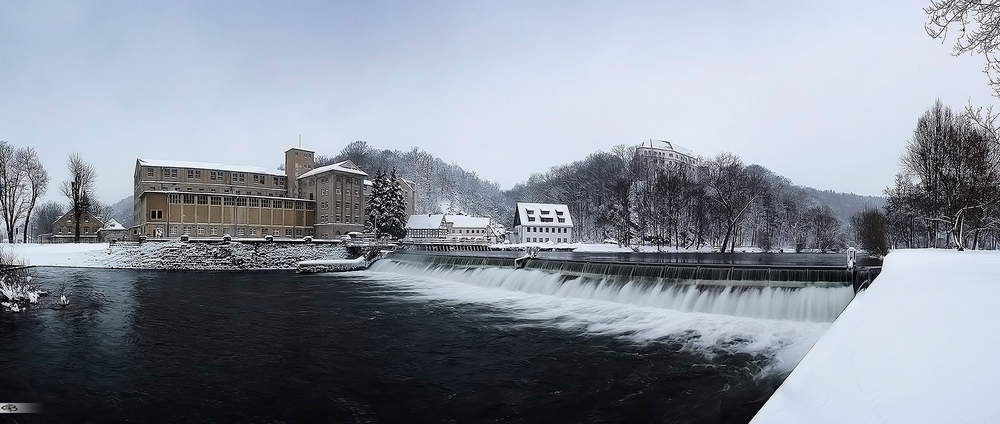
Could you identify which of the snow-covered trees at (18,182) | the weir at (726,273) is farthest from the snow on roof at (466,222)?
the weir at (726,273)

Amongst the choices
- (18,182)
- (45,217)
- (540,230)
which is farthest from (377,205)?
(45,217)

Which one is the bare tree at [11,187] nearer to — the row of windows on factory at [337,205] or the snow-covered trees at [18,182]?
the snow-covered trees at [18,182]

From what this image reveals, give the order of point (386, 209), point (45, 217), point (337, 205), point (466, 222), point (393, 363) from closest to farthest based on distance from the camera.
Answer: point (393, 363), point (386, 209), point (337, 205), point (466, 222), point (45, 217)

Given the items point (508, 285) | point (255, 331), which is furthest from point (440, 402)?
point (508, 285)

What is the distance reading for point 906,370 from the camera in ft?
10.9

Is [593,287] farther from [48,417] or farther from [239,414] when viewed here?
[48,417]

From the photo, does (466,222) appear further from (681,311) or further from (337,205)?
(681,311)

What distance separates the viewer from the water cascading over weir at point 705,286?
13.4 metres

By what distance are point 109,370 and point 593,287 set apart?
1448 cm

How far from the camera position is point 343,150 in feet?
431

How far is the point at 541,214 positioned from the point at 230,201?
145 ft

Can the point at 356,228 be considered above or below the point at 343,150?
below

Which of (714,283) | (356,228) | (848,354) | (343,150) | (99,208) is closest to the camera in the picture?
(848,354)

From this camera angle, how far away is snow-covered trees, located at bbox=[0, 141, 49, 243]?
168 ft
